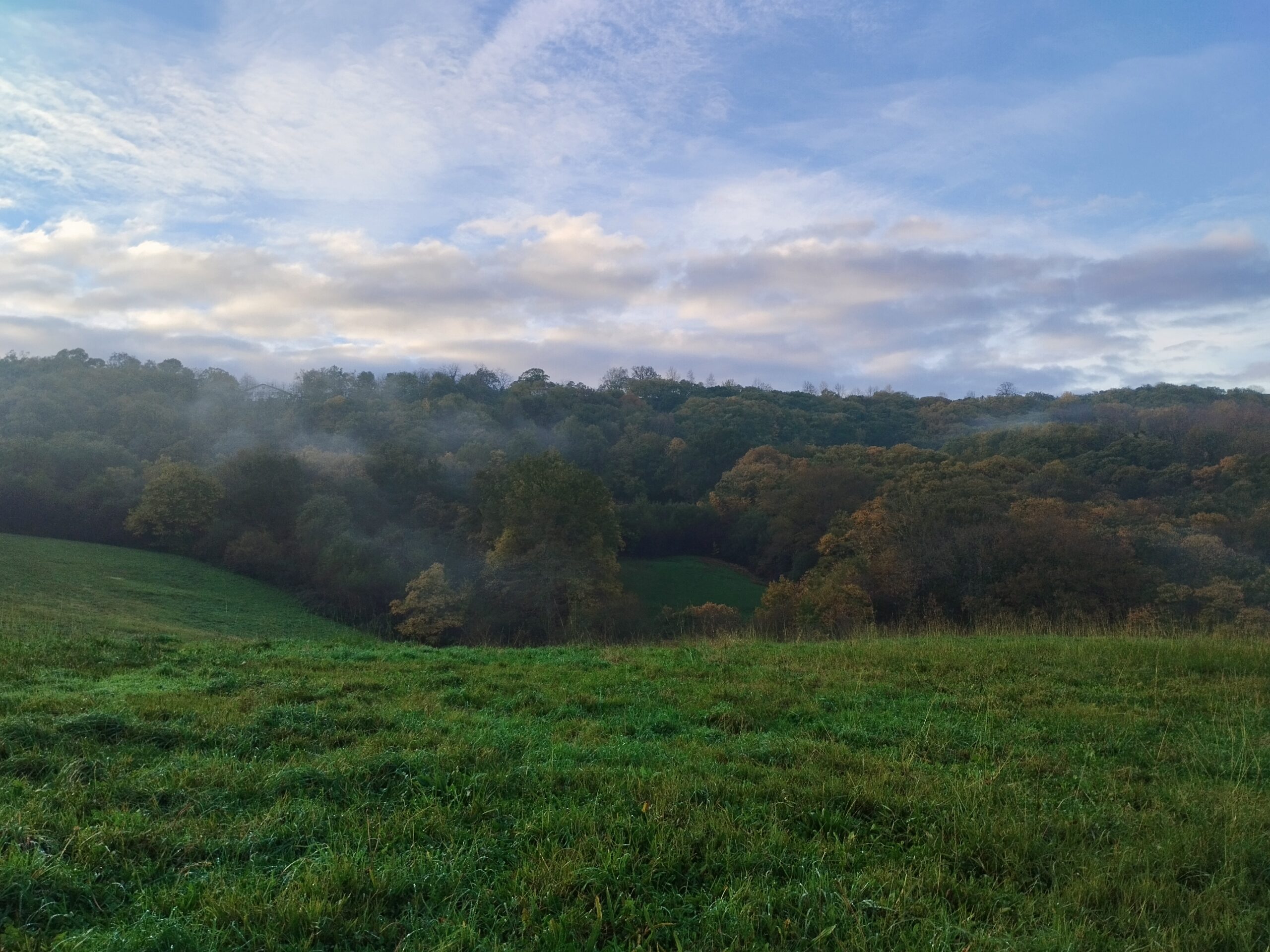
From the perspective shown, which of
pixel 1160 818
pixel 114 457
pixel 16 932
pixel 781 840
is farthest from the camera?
pixel 114 457

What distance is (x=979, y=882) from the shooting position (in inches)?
145

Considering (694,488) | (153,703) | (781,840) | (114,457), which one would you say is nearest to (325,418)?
(114,457)

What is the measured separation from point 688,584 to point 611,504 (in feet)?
47.0

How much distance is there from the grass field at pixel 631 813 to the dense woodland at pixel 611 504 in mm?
9547

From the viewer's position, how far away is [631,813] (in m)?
4.33

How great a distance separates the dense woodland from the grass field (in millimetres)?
9547

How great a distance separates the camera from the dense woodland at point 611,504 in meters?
33.7

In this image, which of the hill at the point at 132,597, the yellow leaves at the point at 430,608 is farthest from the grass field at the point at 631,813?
the yellow leaves at the point at 430,608

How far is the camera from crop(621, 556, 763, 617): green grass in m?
54.8

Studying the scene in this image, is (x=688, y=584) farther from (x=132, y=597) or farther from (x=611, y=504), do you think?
(x=132, y=597)

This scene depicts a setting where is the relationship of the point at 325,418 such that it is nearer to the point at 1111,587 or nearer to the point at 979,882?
the point at 1111,587

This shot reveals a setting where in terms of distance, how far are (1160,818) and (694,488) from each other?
237 feet

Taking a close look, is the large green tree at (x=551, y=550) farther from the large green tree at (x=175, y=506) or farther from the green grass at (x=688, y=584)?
the large green tree at (x=175, y=506)

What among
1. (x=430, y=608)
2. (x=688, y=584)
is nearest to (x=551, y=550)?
(x=430, y=608)
